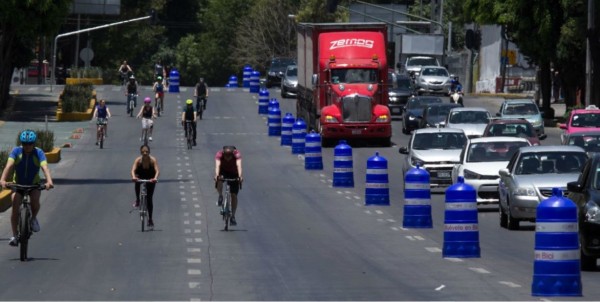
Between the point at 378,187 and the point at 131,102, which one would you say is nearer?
the point at 378,187

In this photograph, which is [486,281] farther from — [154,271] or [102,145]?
[102,145]

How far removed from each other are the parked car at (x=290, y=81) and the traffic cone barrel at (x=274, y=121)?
53.8 ft

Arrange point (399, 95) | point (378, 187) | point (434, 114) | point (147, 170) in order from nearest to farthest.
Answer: point (147, 170)
point (378, 187)
point (434, 114)
point (399, 95)

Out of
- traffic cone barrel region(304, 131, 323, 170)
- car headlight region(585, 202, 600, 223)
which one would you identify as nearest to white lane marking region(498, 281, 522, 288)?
car headlight region(585, 202, 600, 223)

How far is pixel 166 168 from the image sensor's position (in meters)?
42.7

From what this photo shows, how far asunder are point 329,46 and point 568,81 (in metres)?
21.6

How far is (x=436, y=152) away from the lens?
35844 mm

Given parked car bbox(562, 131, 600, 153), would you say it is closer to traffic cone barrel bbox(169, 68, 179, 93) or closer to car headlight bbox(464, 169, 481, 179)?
car headlight bbox(464, 169, 481, 179)

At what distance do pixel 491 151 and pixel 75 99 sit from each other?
3516 cm

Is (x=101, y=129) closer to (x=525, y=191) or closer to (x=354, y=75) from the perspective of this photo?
(x=354, y=75)

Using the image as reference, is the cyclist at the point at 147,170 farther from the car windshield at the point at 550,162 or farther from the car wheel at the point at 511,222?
the car windshield at the point at 550,162

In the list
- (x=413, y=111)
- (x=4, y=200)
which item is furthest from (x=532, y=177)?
(x=413, y=111)

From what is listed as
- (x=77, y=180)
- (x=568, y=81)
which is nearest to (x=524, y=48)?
(x=568, y=81)

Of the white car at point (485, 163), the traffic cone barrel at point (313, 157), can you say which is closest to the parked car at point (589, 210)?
the white car at point (485, 163)
